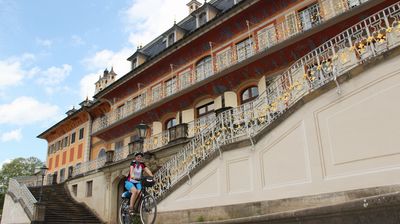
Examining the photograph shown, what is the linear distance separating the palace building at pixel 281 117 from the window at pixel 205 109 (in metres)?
0.06

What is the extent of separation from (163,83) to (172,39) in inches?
165

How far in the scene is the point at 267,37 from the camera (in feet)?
56.2

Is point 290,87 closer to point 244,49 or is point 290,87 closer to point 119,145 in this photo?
point 244,49

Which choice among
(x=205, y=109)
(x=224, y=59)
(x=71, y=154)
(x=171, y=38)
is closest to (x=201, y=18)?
(x=171, y=38)

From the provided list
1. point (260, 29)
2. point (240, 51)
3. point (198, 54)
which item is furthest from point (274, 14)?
point (198, 54)

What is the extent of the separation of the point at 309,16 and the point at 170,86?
10280mm

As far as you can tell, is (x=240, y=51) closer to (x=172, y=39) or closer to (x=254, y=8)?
(x=254, y=8)

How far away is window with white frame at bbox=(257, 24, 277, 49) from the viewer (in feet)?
55.1

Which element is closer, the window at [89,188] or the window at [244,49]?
the window at [244,49]

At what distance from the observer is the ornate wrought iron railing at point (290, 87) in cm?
777

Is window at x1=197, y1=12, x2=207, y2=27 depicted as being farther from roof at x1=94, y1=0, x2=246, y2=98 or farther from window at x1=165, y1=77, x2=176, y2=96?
window at x1=165, y1=77, x2=176, y2=96

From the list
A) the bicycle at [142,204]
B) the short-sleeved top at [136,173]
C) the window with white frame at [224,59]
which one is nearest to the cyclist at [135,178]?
the short-sleeved top at [136,173]

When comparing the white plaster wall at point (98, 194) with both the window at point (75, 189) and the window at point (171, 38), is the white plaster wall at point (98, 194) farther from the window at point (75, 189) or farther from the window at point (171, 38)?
the window at point (171, 38)

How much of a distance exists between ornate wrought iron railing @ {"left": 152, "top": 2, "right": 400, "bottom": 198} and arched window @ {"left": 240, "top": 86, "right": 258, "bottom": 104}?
21.6 feet
